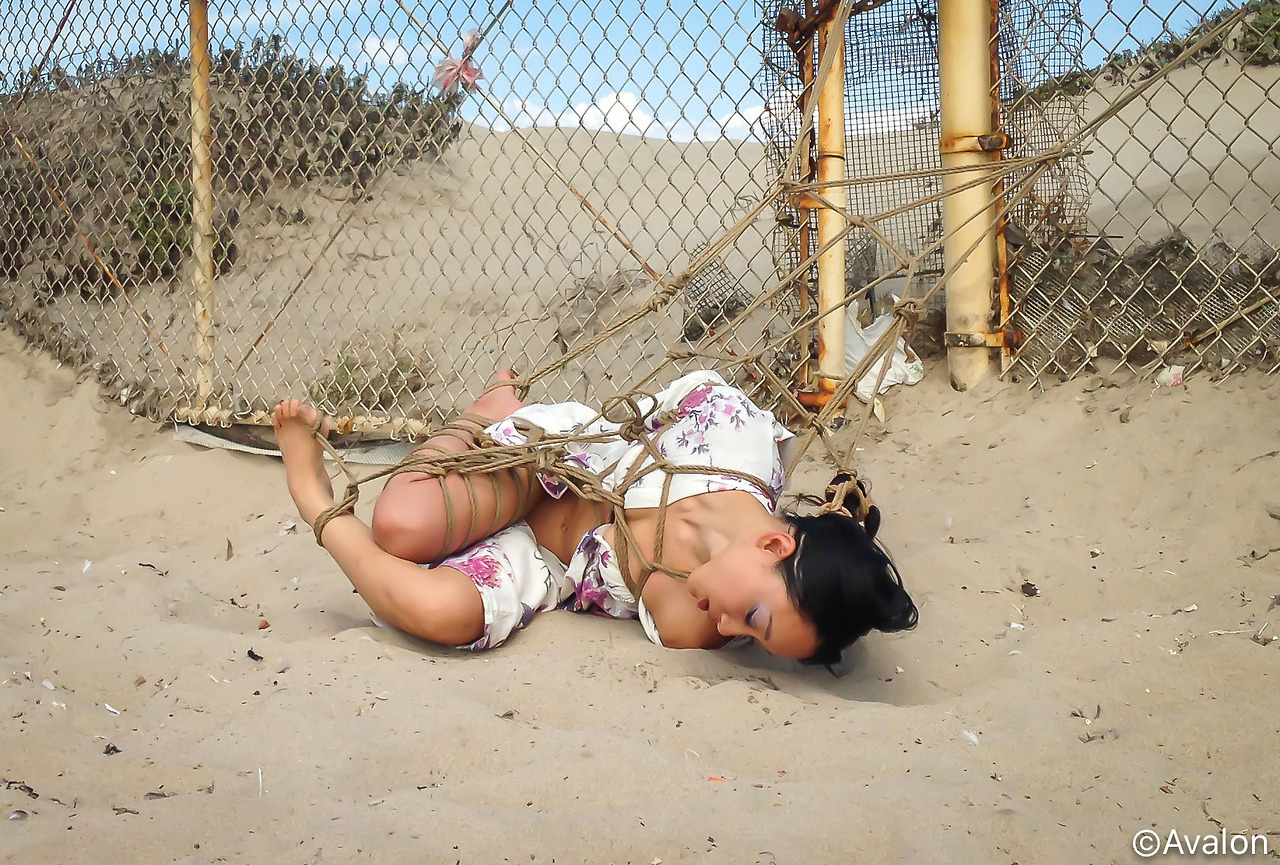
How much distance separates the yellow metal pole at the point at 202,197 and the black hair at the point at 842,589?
103 inches

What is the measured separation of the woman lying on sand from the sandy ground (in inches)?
2.8

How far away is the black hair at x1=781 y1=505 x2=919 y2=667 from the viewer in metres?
1.50

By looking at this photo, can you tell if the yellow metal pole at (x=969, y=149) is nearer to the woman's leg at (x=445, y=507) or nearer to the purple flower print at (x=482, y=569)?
the woman's leg at (x=445, y=507)

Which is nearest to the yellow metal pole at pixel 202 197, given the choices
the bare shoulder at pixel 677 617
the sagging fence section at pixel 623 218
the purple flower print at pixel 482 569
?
the sagging fence section at pixel 623 218

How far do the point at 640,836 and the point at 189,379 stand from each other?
3.11 meters

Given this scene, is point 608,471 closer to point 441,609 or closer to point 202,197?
point 441,609

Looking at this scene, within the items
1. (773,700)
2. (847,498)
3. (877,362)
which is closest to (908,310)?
(847,498)

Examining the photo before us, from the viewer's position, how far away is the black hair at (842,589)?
1.50 m

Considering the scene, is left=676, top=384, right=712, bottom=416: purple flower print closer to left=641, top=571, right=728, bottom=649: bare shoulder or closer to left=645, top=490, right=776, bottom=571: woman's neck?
left=645, top=490, right=776, bottom=571: woman's neck

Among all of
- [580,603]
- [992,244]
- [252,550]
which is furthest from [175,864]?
[992,244]

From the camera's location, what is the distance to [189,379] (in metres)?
3.59

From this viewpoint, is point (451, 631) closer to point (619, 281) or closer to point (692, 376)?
point (692, 376)

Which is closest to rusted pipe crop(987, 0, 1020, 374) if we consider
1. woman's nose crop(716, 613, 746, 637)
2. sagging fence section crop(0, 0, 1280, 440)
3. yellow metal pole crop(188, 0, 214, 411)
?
sagging fence section crop(0, 0, 1280, 440)

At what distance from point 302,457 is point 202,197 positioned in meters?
1.91
